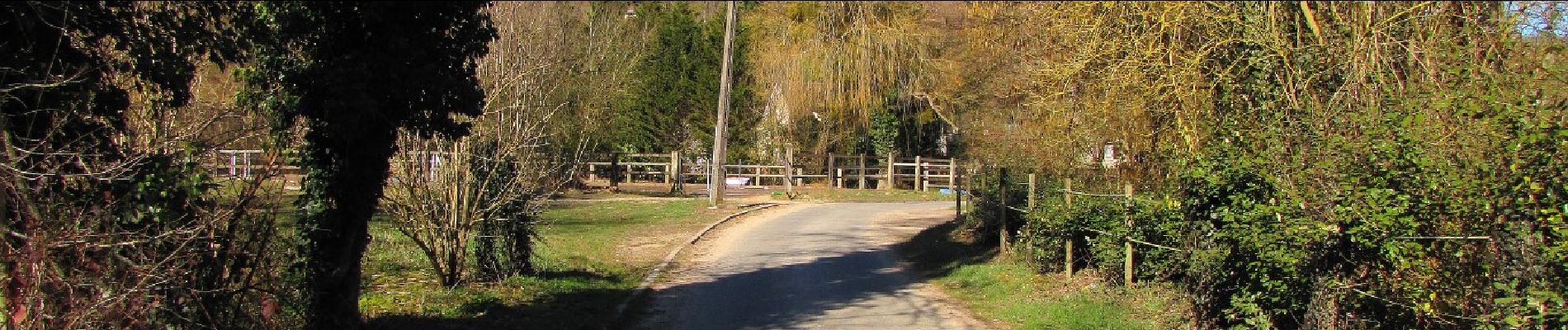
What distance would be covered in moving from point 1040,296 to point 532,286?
5.51 m

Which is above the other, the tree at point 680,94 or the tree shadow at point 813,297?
the tree at point 680,94

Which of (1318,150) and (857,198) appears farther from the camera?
(857,198)

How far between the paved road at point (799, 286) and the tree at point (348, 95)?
317cm

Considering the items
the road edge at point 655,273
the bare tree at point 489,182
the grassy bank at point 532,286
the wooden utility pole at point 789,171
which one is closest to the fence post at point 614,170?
the wooden utility pole at point 789,171

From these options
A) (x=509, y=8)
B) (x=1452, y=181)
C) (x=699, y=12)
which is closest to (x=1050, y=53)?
(x=509, y=8)

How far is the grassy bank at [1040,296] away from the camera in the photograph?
9.95 metres

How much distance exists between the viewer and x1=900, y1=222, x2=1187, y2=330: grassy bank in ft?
32.6

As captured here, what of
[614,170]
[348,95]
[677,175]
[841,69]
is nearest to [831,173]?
[841,69]

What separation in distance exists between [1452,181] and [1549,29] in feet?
6.90

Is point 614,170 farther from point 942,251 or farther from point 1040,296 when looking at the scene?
point 1040,296

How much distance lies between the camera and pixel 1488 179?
555cm

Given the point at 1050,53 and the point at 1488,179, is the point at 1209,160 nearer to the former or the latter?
the point at 1488,179

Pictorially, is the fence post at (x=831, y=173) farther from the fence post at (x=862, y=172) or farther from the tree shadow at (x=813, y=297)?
the tree shadow at (x=813, y=297)

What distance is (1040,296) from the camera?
11.9m
